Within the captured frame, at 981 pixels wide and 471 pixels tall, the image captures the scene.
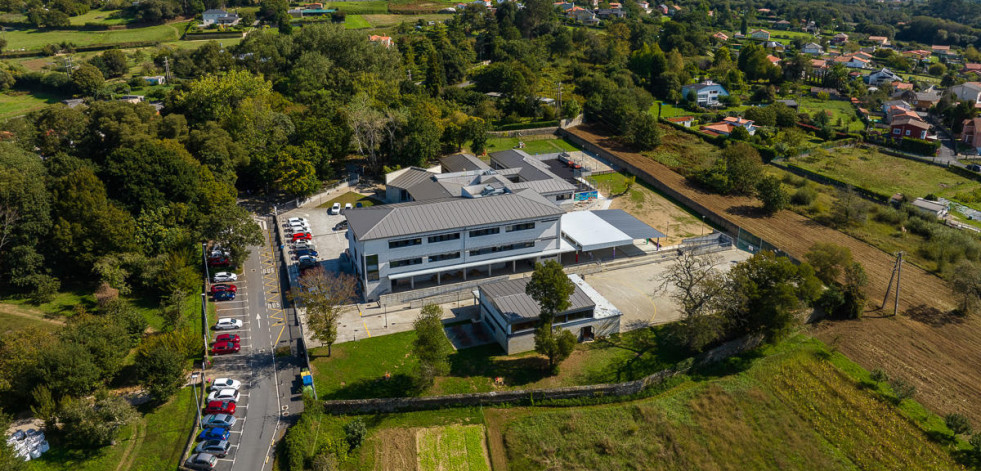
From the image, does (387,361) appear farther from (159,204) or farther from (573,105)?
(573,105)

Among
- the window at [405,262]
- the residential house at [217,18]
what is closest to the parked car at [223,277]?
the window at [405,262]

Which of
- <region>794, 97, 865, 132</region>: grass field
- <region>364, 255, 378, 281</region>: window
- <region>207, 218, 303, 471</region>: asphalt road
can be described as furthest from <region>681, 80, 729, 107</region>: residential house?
<region>207, 218, 303, 471</region>: asphalt road

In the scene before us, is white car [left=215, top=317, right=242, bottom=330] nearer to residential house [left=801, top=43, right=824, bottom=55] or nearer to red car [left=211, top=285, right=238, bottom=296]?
red car [left=211, top=285, right=238, bottom=296]

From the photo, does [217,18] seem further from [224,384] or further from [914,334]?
[914,334]

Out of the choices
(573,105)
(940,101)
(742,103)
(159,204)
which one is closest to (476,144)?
(573,105)

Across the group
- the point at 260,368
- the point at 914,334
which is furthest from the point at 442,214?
Result: the point at 914,334

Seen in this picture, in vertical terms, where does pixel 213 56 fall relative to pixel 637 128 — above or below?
above
